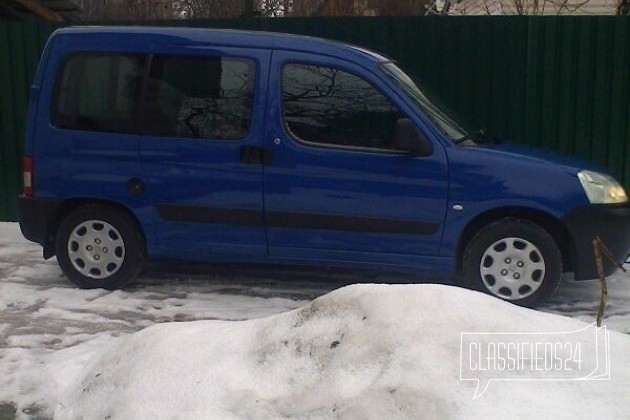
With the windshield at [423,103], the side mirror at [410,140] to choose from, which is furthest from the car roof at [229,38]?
the side mirror at [410,140]

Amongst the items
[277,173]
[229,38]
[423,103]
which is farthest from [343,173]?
[229,38]

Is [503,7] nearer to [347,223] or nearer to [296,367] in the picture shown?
[347,223]

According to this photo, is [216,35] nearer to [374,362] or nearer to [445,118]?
[445,118]

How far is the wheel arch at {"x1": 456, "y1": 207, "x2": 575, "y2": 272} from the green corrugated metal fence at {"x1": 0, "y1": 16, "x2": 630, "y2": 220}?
2497 mm

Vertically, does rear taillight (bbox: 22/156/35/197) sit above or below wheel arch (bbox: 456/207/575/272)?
above

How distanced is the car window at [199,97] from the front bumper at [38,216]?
0.98 meters

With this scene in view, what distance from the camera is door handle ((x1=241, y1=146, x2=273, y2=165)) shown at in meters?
6.57

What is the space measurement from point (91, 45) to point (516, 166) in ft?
10.9

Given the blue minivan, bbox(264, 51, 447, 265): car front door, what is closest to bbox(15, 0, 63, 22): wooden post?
the blue minivan

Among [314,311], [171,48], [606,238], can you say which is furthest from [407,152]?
[314,311]

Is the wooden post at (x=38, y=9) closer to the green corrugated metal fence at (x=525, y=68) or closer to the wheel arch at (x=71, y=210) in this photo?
the green corrugated metal fence at (x=525, y=68)

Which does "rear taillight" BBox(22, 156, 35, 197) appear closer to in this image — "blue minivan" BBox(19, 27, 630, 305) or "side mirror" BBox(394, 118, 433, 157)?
"blue minivan" BBox(19, 27, 630, 305)

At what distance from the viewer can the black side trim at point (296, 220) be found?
21.1 ft

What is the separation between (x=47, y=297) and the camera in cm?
688
